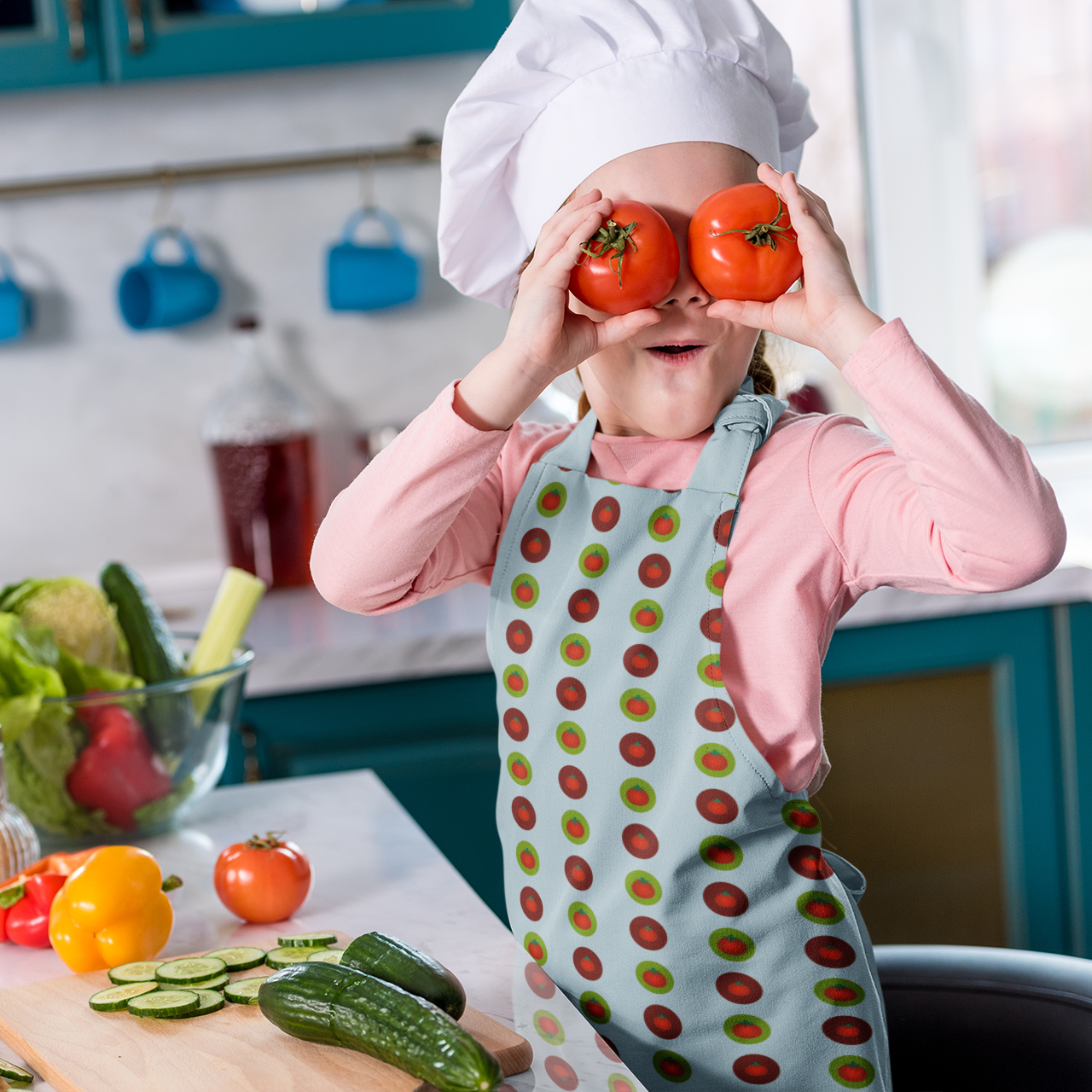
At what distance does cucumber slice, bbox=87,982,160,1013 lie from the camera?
0.82 m

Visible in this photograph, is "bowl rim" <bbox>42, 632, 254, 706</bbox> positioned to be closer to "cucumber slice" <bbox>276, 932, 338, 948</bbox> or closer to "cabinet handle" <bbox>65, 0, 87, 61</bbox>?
"cucumber slice" <bbox>276, 932, 338, 948</bbox>

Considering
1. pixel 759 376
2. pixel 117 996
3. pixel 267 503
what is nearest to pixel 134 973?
pixel 117 996

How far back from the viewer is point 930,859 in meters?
1.87

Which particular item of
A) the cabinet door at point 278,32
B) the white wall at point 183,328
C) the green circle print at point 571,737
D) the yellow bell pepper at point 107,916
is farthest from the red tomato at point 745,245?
the white wall at point 183,328

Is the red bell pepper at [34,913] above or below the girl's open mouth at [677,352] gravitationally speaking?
below

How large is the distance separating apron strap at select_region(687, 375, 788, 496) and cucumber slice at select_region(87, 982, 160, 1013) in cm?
50

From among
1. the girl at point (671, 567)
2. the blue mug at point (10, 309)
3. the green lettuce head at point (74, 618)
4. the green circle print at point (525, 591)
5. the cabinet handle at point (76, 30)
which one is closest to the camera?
the girl at point (671, 567)

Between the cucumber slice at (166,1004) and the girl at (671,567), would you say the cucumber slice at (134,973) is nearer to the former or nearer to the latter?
the cucumber slice at (166,1004)

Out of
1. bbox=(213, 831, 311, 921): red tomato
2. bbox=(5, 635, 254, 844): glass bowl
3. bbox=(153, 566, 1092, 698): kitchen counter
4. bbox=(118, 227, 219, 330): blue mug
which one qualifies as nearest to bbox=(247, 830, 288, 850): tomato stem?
bbox=(213, 831, 311, 921): red tomato

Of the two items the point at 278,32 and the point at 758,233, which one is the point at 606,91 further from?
the point at 278,32

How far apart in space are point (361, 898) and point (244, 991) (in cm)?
23

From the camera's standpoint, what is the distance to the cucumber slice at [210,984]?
2.74 feet

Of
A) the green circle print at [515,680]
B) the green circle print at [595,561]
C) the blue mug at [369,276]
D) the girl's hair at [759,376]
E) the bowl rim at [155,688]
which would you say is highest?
the blue mug at [369,276]

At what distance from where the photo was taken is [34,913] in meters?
0.99
